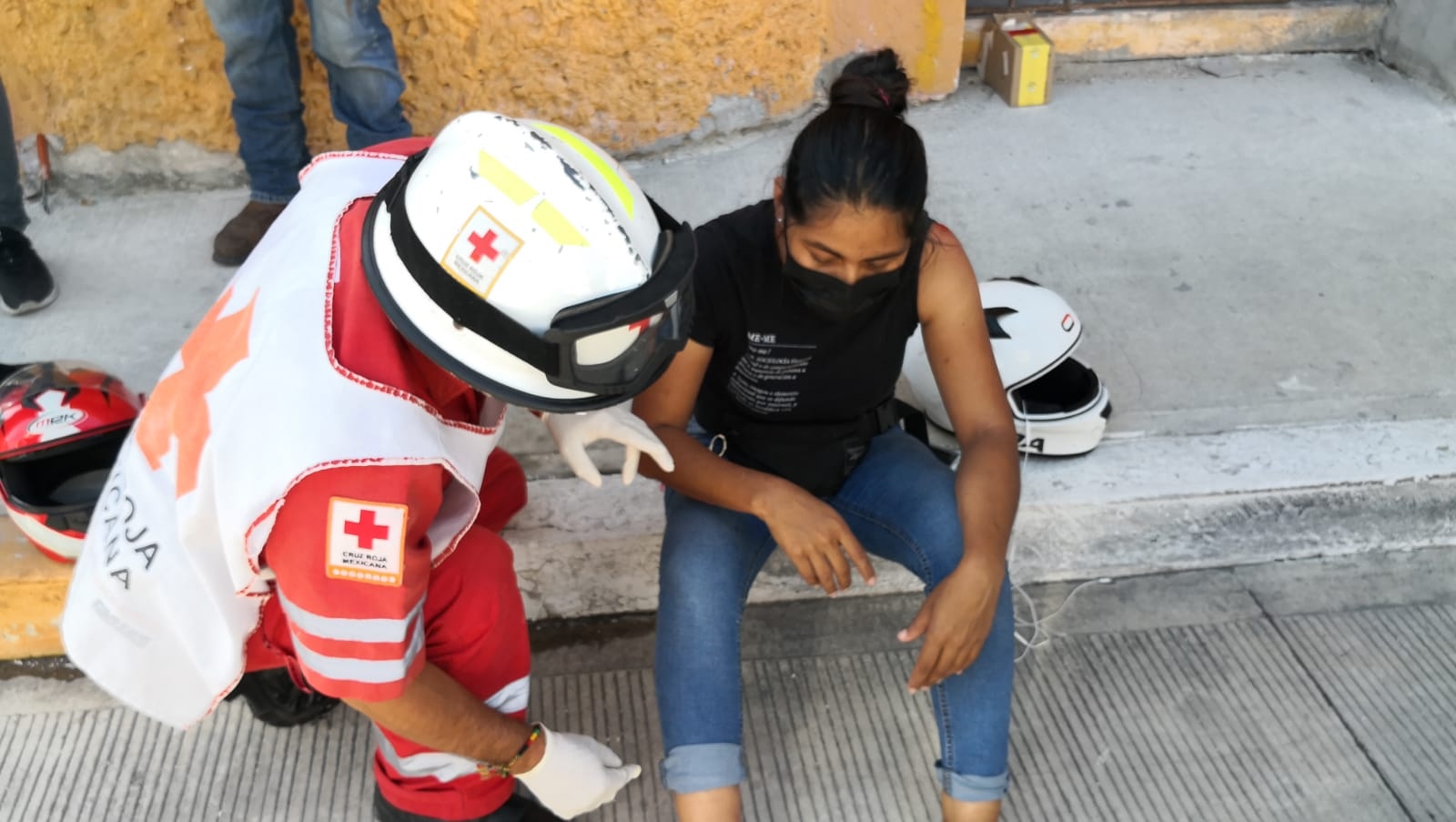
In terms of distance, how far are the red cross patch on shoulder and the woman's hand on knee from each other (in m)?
0.57

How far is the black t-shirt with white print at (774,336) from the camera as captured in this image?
1772mm

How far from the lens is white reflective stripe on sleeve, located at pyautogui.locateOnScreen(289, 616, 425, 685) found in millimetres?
1397

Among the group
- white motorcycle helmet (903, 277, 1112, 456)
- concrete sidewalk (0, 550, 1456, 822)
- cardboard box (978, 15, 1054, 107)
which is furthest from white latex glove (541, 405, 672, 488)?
cardboard box (978, 15, 1054, 107)

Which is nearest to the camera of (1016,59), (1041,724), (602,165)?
(602,165)

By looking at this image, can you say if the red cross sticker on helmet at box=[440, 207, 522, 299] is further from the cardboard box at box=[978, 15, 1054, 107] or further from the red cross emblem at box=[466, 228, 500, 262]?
the cardboard box at box=[978, 15, 1054, 107]

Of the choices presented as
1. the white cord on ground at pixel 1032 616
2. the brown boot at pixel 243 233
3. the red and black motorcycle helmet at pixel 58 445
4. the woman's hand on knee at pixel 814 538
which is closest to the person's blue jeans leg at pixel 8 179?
the brown boot at pixel 243 233

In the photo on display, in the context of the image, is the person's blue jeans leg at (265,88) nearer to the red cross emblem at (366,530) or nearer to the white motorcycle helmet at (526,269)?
the white motorcycle helmet at (526,269)

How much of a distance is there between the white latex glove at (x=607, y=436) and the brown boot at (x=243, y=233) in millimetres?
1343

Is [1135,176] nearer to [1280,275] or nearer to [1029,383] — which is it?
[1280,275]

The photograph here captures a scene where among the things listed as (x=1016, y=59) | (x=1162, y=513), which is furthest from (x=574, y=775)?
(x=1016, y=59)

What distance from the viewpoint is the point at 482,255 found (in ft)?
4.36

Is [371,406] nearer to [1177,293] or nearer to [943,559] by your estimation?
[943,559]

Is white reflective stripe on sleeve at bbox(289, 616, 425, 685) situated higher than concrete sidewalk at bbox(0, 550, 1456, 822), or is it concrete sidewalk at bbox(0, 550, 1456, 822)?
white reflective stripe on sleeve at bbox(289, 616, 425, 685)

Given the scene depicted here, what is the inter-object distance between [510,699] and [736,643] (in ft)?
1.13
